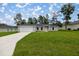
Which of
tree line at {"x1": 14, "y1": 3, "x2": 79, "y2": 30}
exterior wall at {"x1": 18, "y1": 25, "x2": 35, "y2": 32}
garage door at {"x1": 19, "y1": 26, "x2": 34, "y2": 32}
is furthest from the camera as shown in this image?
garage door at {"x1": 19, "y1": 26, "x2": 34, "y2": 32}

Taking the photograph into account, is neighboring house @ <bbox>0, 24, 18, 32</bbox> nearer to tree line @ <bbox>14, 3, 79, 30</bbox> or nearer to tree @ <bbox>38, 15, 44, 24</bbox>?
tree line @ <bbox>14, 3, 79, 30</bbox>

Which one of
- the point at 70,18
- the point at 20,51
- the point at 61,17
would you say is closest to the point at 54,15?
the point at 61,17

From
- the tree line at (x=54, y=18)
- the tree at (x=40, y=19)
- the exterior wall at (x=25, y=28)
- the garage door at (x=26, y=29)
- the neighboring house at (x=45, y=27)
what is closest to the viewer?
the tree line at (x=54, y=18)

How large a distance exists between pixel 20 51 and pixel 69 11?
581 cm

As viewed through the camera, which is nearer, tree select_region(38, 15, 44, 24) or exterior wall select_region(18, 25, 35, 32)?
tree select_region(38, 15, 44, 24)

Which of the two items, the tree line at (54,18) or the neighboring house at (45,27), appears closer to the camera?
the tree line at (54,18)

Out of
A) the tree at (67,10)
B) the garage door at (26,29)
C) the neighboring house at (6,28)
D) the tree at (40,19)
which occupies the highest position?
the tree at (67,10)

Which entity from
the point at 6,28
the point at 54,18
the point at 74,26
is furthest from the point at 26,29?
the point at 74,26

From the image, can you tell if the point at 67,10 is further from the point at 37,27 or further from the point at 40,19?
the point at 37,27

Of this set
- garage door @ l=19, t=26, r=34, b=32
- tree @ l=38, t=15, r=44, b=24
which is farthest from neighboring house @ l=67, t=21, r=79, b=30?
garage door @ l=19, t=26, r=34, b=32

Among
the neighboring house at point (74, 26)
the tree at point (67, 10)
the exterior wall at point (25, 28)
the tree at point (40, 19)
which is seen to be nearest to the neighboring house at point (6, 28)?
the exterior wall at point (25, 28)

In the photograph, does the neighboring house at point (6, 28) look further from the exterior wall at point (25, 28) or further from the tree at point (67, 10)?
the tree at point (67, 10)

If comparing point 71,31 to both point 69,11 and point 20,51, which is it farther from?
point 20,51

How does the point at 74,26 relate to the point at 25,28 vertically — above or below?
above
